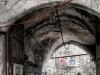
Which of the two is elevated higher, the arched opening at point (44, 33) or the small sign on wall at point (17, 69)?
the arched opening at point (44, 33)

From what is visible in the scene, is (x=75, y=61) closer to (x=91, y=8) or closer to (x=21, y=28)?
(x=21, y=28)

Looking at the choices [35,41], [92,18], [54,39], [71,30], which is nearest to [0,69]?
[92,18]

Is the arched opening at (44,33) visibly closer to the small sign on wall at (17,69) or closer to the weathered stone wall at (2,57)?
the small sign on wall at (17,69)

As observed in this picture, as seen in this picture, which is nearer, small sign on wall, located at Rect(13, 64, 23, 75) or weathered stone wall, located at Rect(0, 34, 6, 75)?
weathered stone wall, located at Rect(0, 34, 6, 75)

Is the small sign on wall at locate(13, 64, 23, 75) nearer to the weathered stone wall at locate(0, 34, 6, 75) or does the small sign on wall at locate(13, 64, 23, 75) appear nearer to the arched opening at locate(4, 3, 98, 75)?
the arched opening at locate(4, 3, 98, 75)

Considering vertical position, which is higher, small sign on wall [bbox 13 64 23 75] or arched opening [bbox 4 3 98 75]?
arched opening [bbox 4 3 98 75]

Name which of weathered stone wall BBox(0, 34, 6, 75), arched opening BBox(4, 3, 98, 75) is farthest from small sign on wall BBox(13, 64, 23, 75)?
weathered stone wall BBox(0, 34, 6, 75)

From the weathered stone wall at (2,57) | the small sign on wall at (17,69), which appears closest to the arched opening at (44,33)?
the small sign on wall at (17,69)

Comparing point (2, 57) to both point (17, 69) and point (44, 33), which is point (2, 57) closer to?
point (17, 69)

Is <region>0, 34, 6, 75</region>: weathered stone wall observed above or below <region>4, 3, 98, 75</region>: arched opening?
below

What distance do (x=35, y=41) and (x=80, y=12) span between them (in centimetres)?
339

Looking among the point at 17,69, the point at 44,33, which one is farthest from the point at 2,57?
the point at 44,33

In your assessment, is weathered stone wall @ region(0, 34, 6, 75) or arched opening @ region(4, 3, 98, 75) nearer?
weathered stone wall @ region(0, 34, 6, 75)

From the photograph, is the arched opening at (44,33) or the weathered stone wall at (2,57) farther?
the arched opening at (44,33)
